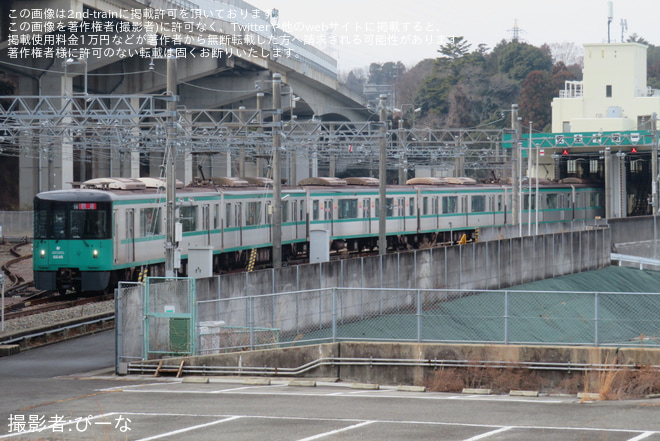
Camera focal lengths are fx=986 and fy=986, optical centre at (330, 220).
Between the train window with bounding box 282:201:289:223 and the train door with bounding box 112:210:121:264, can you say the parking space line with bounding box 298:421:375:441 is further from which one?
the train window with bounding box 282:201:289:223

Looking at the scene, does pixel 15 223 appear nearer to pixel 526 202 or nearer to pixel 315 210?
pixel 315 210

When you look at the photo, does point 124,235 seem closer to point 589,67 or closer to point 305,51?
point 305,51

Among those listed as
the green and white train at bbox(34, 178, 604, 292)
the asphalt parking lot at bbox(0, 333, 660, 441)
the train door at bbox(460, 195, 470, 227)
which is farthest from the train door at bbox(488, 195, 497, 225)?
the asphalt parking lot at bbox(0, 333, 660, 441)

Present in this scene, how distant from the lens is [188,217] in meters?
31.4

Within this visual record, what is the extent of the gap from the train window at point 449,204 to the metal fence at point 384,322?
71.6 feet

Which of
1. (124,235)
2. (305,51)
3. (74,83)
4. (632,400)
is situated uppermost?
(305,51)

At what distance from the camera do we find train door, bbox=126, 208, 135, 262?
27875mm

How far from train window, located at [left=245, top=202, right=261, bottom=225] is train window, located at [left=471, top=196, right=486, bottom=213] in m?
18.4

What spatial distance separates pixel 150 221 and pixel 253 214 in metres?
7.53

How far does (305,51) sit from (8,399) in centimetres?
6116

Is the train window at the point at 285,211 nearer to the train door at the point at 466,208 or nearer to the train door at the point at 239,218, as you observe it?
the train door at the point at 239,218

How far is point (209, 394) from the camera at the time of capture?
1385 centimetres

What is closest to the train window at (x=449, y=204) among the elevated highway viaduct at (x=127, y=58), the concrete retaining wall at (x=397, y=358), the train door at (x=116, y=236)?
the elevated highway viaduct at (x=127, y=58)

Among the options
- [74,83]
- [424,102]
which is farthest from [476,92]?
[74,83]
